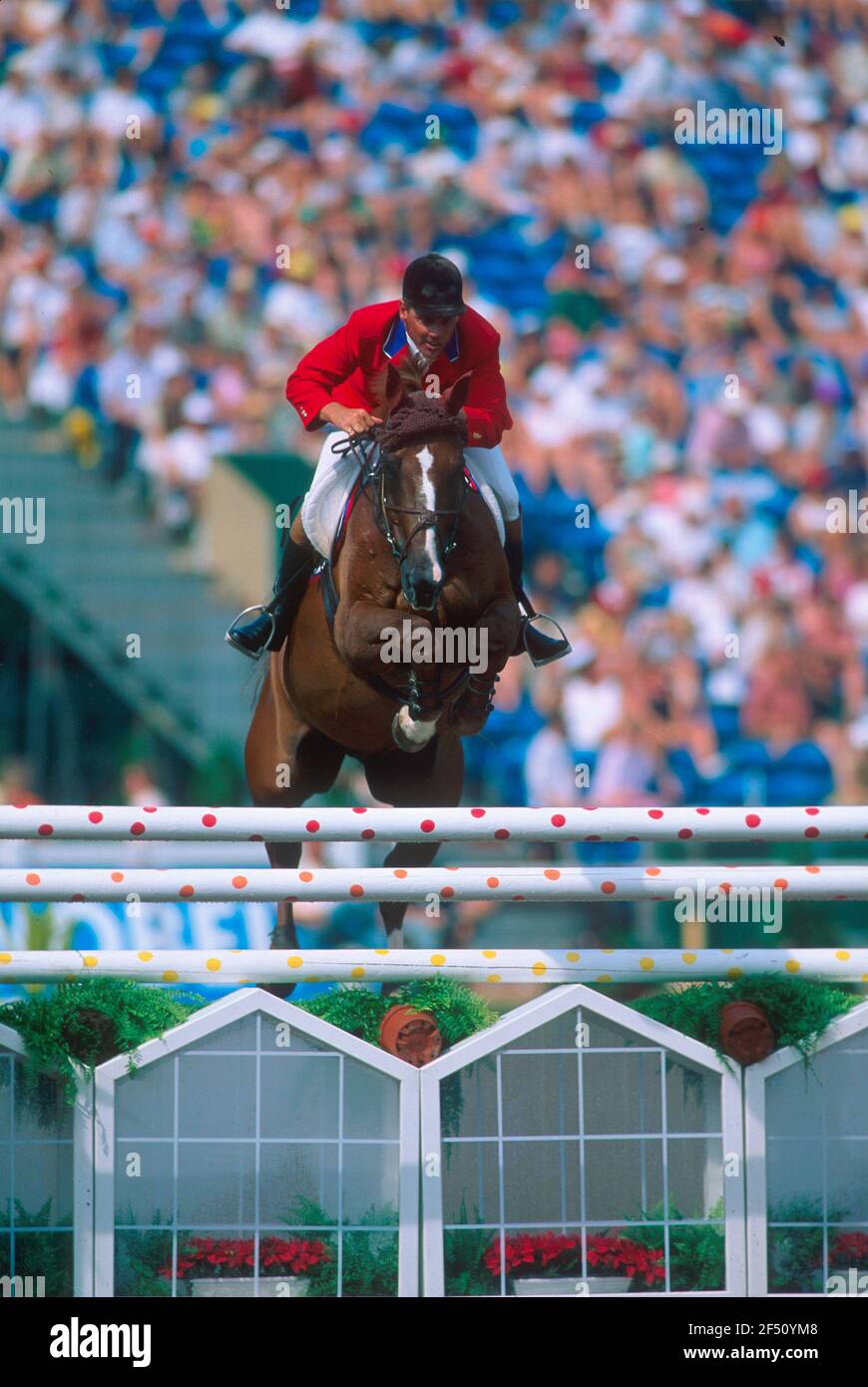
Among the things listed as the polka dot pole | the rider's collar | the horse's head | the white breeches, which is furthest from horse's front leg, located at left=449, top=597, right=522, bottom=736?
the polka dot pole

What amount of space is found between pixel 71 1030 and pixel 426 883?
561 mm

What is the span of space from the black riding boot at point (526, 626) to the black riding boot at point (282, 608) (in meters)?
0.43

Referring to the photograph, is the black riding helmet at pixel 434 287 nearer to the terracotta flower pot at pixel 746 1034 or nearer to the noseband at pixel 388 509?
the noseband at pixel 388 509

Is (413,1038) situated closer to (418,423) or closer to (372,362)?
(418,423)

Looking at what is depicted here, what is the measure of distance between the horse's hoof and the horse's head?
9.5 inches

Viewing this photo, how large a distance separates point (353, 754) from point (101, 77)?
285cm

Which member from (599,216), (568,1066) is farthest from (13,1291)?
(599,216)

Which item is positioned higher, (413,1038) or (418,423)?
(418,423)

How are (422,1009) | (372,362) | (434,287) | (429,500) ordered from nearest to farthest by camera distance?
(422,1009) → (429,500) → (434,287) → (372,362)

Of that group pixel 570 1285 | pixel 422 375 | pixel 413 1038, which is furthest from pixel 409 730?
pixel 570 1285

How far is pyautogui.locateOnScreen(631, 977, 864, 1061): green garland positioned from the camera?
261cm

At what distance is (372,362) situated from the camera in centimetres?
370

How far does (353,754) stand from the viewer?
3.88 meters

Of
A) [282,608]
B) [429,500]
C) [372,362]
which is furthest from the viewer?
[282,608]
